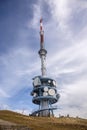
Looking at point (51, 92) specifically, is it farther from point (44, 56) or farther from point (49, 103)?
point (44, 56)

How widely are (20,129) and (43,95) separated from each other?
169ft

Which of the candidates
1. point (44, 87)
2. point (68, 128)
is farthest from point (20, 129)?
point (44, 87)

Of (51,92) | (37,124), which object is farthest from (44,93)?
(37,124)

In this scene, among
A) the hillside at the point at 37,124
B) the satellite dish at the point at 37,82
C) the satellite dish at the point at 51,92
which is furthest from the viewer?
the satellite dish at the point at 37,82

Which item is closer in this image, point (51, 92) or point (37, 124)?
point (37, 124)

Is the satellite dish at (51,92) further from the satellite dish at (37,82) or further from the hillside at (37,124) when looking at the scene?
→ the hillside at (37,124)

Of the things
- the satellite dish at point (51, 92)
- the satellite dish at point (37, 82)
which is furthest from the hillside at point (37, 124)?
the satellite dish at point (37, 82)

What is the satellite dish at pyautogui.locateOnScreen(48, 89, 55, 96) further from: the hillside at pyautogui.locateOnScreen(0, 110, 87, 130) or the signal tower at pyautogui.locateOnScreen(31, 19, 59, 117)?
the hillside at pyautogui.locateOnScreen(0, 110, 87, 130)

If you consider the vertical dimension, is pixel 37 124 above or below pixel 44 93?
below

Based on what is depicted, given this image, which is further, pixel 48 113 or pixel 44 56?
pixel 44 56

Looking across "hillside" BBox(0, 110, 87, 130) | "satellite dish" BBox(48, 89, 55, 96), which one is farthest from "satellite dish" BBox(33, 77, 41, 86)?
"hillside" BBox(0, 110, 87, 130)

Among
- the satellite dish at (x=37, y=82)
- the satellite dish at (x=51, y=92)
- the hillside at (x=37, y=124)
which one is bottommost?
the hillside at (x=37, y=124)

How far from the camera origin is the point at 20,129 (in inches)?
1054

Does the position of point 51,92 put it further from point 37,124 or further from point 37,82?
point 37,124
